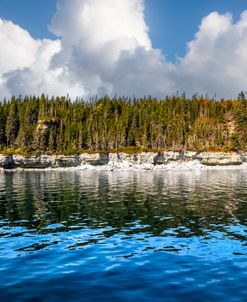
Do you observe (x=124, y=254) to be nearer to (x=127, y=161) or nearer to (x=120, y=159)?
(x=127, y=161)

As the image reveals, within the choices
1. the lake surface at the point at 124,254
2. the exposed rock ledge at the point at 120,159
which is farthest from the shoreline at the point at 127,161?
the lake surface at the point at 124,254

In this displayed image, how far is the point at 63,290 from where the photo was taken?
13.8 meters

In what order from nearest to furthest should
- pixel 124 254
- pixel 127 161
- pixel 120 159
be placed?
pixel 124 254
pixel 127 161
pixel 120 159

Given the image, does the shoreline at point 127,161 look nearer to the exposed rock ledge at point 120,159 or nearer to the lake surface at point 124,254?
the exposed rock ledge at point 120,159

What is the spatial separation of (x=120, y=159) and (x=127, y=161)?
3383mm

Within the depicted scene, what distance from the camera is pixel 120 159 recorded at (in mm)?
155250

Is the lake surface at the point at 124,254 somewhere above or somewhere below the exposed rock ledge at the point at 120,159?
below

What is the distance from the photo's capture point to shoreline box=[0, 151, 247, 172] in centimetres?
15012

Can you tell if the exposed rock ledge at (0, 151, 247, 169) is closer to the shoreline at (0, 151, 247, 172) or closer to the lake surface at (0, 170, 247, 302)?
the shoreline at (0, 151, 247, 172)

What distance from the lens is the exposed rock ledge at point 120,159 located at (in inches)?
5960

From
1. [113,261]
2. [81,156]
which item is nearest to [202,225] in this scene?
[113,261]

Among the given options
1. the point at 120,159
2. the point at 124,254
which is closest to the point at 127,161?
the point at 120,159

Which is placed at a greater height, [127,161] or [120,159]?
[120,159]

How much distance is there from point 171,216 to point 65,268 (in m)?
16.2
